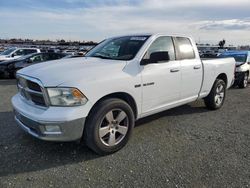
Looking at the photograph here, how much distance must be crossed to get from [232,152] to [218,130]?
3.43 ft

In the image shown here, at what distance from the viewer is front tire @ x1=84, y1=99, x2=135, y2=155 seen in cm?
362

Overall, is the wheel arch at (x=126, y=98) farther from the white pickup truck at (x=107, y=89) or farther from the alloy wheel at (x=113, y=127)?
the alloy wheel at (x=113, y=127)

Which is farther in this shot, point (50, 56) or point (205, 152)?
point (50, 56)

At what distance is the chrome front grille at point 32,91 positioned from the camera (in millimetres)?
3541

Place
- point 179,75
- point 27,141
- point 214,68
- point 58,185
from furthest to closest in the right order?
point 214,68, point 179,75, point 27,141, point 58,185

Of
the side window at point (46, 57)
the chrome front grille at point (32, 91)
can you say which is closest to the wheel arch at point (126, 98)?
the chrome front grille at point (32, 91)

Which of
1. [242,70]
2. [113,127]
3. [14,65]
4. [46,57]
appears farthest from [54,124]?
[46,57]

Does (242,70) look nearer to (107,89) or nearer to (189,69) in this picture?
(189,69)

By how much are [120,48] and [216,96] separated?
304 centimetres

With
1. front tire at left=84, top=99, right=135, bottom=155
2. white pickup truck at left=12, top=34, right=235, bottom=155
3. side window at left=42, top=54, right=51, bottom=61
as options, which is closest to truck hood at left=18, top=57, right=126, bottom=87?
white pickup truck at left=12, top=34, right=235, bottom=155

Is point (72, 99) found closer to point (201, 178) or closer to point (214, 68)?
point (201, 178)

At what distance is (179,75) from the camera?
4.98m

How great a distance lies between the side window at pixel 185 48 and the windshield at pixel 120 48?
0.92 m

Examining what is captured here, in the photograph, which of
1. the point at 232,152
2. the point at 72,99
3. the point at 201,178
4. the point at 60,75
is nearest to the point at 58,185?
the point at 72,99
